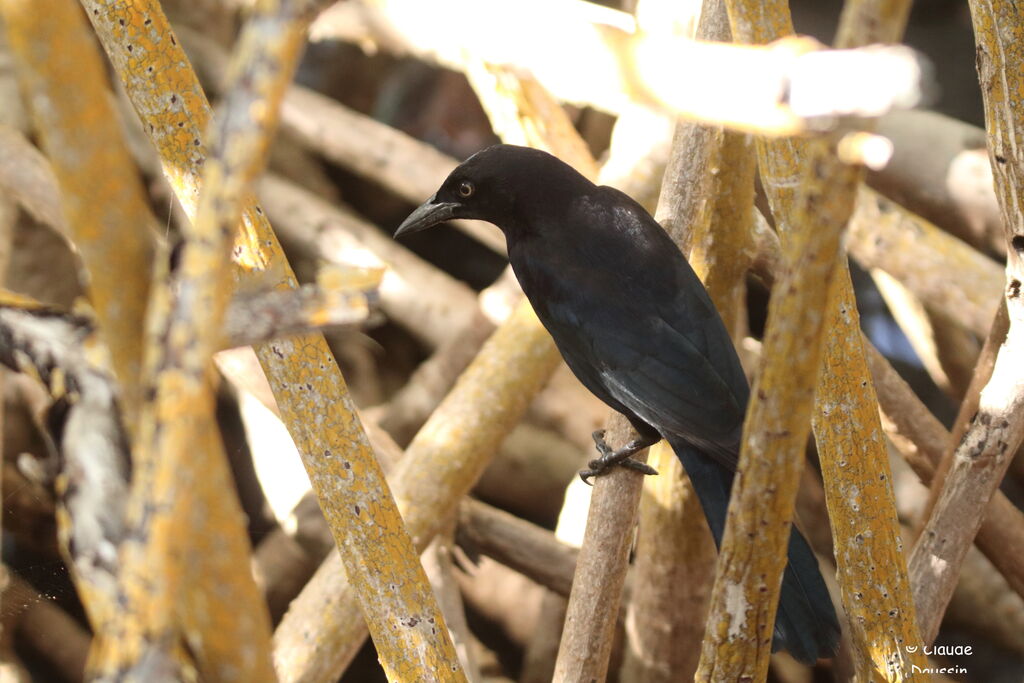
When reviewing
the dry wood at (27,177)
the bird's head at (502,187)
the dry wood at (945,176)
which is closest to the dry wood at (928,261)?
the dry wood at (945,176)

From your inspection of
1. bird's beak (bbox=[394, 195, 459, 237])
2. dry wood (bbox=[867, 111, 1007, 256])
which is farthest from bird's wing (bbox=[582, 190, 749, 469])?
dry wood (bbox=[867, 111, 1007, 256])

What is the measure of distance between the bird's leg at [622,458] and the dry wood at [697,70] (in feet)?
3.10

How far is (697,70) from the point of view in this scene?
1128 mm

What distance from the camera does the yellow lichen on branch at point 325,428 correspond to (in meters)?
1.61

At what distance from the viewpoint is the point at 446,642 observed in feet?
5.37

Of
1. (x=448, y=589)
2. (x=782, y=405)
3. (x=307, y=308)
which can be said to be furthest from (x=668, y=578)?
(x=307, y=308)

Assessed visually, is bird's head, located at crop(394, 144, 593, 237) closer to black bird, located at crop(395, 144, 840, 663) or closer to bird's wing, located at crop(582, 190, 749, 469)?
black bird, located at crop(395, 144, 840, 663)

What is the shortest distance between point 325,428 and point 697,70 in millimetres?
821

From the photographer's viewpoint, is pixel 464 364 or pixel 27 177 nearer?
pixel 27 177

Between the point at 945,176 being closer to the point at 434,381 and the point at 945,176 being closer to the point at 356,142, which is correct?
the point at 434,381

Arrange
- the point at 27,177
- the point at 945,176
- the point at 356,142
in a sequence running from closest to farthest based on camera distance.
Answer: the point at 27,177, the point at 945,176, the point at 356,142

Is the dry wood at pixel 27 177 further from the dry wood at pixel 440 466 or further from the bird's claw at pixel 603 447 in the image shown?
the bird's claw at pixel 603 447

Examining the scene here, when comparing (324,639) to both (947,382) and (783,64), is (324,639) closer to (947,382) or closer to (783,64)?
(783,64)

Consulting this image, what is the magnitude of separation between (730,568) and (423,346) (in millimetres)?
2876
